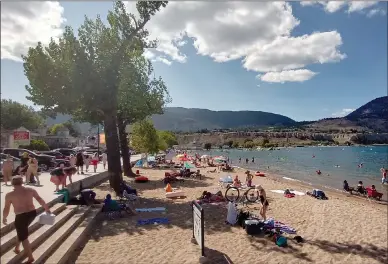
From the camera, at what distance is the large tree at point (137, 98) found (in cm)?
2362

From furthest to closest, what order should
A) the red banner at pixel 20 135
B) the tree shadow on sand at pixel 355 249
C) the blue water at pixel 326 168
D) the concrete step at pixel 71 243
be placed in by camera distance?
the blue water at pixel 326 168
the red banner at pixel 20 135
the tree shadow on sand at pixel 355 249
the concrete step at pixel 71 243

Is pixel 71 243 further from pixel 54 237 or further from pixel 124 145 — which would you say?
pixel 124 145

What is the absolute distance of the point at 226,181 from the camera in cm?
2506

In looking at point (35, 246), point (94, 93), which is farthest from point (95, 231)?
point (94, 93)

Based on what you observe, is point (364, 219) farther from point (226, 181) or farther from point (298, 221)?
point (226, 181)

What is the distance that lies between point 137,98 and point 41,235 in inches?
622

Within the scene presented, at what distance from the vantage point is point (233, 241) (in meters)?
11.3

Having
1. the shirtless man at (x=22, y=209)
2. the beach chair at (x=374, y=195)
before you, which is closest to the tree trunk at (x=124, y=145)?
the beach chair at (x=374, y=195)

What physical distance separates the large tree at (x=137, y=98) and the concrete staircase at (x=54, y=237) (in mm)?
11428

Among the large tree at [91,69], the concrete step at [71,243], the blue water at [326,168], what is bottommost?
the blue water at [326,168]

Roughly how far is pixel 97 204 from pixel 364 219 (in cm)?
1342

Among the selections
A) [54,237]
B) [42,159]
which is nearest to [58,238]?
[54,237]

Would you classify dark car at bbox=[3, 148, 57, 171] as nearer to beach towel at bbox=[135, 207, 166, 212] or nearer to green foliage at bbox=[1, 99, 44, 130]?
beach towel at bbox=[135, 207, 166, 212]

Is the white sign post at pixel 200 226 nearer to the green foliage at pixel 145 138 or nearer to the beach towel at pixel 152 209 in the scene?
the beach towel at pixel 152 209
